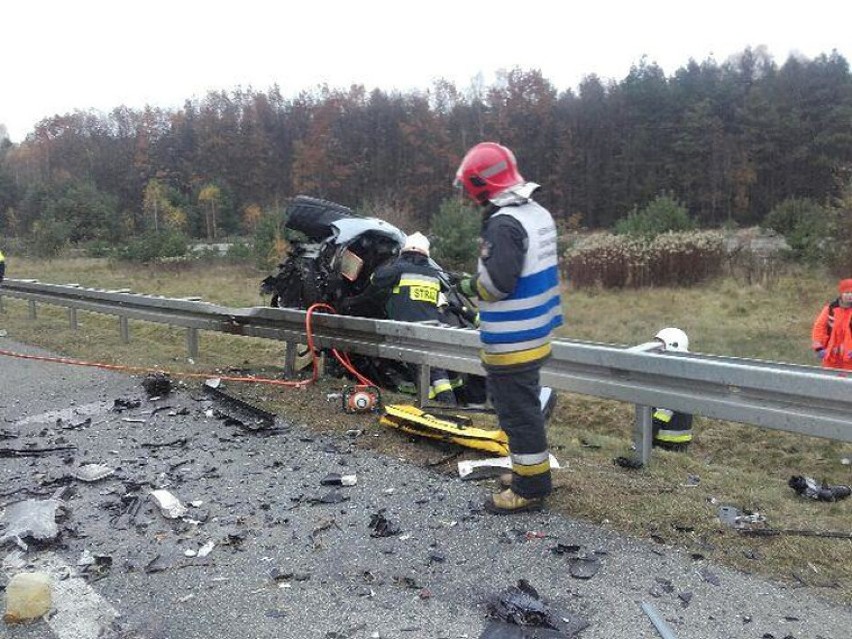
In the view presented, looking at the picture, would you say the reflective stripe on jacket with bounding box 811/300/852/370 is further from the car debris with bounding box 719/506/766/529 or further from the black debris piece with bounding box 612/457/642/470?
the car debris with bounding box 719/506/766/529

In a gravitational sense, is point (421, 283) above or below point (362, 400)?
above

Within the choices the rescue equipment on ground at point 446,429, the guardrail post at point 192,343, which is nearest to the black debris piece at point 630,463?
the rescue equipment on ground at point 446,429

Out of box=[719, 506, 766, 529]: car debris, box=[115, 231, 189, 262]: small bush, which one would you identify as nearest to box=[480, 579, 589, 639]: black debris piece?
box=[719, 506, 766, 529]: car debris

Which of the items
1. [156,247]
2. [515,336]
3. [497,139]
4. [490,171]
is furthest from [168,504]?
[497,139]

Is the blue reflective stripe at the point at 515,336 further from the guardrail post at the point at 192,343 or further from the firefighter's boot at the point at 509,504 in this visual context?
the guardrail post at the point at 192,343

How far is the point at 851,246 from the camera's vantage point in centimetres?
1845

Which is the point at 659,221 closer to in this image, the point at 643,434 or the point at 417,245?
the point at 417,245

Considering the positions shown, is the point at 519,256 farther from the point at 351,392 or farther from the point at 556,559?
the point at 351,392

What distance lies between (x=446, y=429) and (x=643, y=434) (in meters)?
1.16

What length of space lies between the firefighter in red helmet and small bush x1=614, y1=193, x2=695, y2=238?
1918 cm

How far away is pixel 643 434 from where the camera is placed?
13.7ft

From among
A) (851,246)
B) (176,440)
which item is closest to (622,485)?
(176,440)

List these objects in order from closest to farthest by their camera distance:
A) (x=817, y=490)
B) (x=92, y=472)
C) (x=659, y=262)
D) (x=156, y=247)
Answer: (x=817, y=490), (x=92, y=472), (x=659, y=262), (x=156, y=247)

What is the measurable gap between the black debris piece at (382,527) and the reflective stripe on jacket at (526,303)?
0.93m
